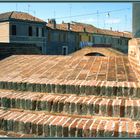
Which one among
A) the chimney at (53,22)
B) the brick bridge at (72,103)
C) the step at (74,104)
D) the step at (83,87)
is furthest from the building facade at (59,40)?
the step at (74,104)

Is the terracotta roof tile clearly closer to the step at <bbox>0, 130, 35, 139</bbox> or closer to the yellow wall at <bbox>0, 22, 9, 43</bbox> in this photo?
the yellow wall at <bbox>0, 22, 9, 43</bbox>

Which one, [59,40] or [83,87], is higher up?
[59,40]

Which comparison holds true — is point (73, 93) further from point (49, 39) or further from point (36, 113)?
point (49, 39)

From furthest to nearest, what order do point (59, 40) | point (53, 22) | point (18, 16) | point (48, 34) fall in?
point (59, 40)
point (53, 22)
point (48, 34)
point (18, 16)

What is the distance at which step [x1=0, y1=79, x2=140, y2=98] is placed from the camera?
3973 mm

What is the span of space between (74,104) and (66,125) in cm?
52

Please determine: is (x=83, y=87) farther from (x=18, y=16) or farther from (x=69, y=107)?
(x=18, y=16)

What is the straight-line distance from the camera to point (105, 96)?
13.3 feet

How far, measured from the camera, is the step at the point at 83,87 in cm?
397

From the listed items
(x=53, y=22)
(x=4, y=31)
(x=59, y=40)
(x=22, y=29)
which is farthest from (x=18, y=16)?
(x=59, y=40)

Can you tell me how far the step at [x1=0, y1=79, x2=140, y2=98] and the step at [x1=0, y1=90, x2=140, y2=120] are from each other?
0.31ft

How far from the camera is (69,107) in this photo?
148 inches

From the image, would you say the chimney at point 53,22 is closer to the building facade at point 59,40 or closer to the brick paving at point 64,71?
the building facade at point 59,40

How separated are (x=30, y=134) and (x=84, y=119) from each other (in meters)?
0.77
